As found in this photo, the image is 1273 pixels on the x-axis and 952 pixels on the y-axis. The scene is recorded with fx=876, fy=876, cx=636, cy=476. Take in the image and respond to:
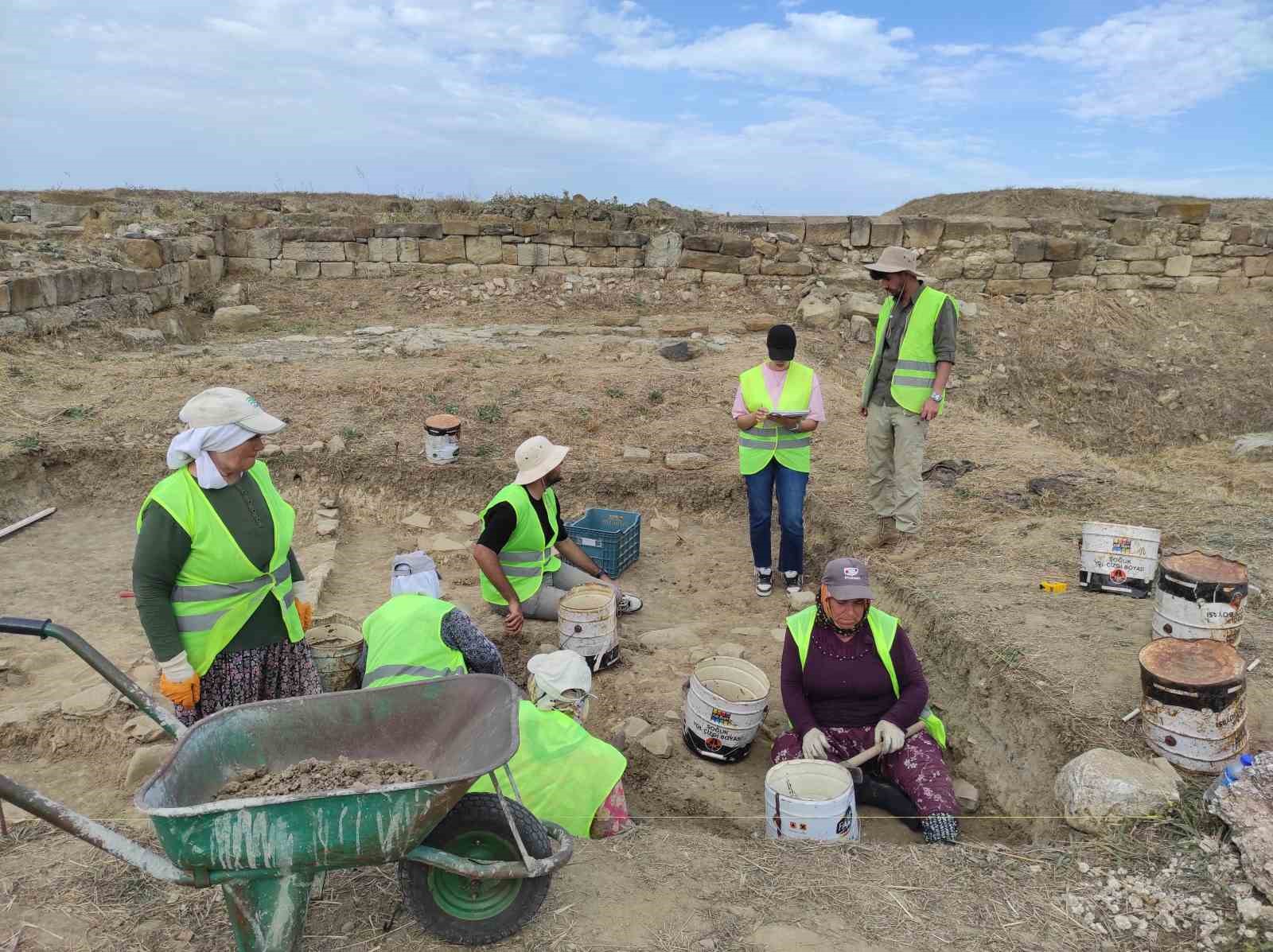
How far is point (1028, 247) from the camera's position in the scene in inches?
536

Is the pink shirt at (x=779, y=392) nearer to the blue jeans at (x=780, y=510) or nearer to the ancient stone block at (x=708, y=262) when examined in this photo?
the blue jeans at (x=780, y=510)

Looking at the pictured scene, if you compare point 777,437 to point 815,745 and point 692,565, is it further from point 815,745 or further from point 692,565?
point 815,745

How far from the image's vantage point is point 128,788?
4.19m

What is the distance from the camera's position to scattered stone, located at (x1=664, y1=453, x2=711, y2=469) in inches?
311

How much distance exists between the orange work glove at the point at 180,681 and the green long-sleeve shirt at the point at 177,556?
0.03 metres

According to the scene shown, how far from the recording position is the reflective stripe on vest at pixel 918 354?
5.81 metres

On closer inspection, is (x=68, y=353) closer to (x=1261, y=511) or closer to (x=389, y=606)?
(x=389, y=606)

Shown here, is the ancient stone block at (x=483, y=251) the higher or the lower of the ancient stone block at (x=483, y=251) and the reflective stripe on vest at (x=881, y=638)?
the higher

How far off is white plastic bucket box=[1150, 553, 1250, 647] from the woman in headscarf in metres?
4.00

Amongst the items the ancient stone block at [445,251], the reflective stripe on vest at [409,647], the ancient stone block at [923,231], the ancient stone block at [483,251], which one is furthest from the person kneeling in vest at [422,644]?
the ancient stone block at [923,231]

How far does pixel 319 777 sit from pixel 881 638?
241cm

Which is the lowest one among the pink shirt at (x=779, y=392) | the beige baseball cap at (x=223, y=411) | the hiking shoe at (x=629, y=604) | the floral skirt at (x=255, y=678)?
the hiking shoe at (x=629, y=604)

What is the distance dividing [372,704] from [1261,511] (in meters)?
6.38

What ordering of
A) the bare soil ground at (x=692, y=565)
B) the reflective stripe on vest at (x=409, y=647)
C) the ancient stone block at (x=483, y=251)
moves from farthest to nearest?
the ancient stone block at (x=483, y=251) → the reflective stripe on vest at (x=409, y=647) → the bare soil ground at (x=692, y=565)
